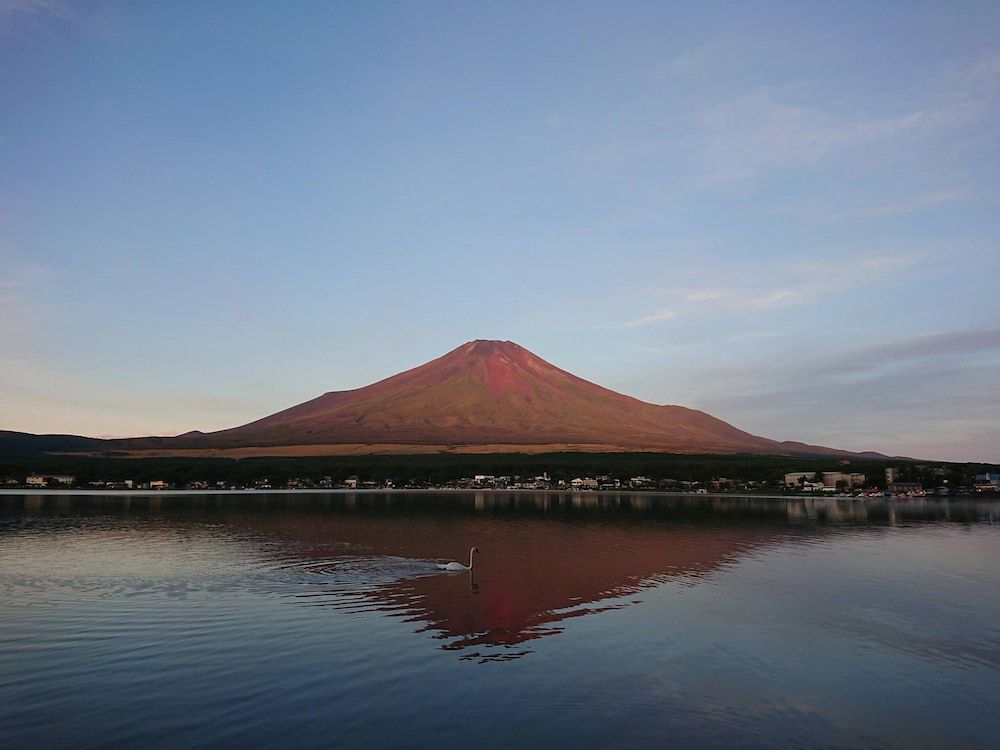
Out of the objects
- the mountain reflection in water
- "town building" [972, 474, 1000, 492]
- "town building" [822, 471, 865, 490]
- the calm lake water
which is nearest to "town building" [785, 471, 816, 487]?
"town building" [822, 471, 865, 490]

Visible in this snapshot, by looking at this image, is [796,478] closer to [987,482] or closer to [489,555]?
[987,482]

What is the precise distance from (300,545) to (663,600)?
973 inches

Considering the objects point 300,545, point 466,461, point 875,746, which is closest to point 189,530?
point 300,545

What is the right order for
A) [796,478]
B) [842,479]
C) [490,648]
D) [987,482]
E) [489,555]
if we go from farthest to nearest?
[796,478], [842,479], [987,482], [489,555], [490,648]

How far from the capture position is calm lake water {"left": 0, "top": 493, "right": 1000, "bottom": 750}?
13.9 metres

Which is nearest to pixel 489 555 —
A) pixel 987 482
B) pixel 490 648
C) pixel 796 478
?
pixel 490 648

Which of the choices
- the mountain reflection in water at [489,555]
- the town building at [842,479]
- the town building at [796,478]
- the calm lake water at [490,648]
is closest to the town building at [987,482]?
the town building at [842,479]

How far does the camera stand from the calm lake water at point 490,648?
1393 cm

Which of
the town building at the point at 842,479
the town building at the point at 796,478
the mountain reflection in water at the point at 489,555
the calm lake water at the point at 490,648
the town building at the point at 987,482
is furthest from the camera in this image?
the town building at the point at 796,478

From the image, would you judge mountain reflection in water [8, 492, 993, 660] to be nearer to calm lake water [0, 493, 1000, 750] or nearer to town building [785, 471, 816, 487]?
calm lake water [0, 493, 1000, 750]

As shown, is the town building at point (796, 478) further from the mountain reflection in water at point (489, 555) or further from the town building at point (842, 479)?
the mountain reflection in water at point (489, 555)

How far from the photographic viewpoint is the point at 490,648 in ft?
65.2

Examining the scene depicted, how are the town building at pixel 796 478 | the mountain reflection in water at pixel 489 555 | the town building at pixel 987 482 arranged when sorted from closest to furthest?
the mountain reflection in water at pixel 489 555, the town building at pixel 987 482, the town building at pixel 796 478

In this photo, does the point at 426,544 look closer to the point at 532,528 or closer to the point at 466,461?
the point at 532,528
